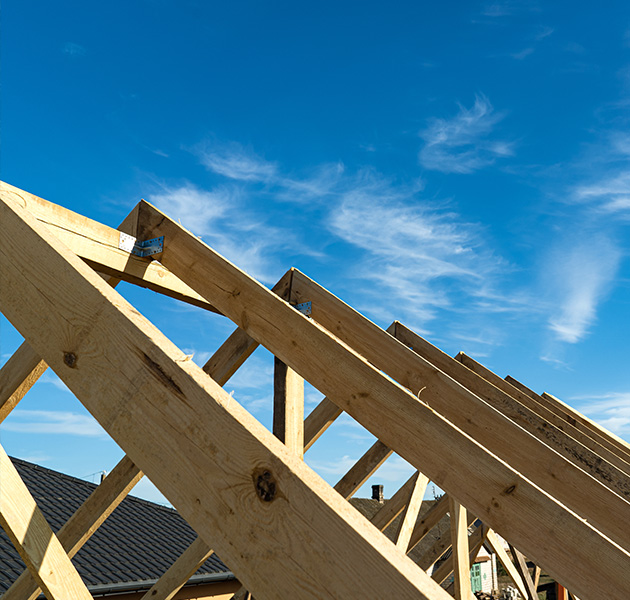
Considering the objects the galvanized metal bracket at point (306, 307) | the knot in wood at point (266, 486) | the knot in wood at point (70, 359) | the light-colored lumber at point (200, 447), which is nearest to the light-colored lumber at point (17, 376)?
the light-colored lumber at point (200, 447)

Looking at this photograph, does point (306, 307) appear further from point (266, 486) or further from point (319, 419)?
point (266, 486)

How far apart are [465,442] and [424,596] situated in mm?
1546

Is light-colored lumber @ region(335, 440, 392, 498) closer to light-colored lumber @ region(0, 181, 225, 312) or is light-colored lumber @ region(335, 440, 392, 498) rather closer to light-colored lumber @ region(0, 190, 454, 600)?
light-colored lumber @ region(0, 181, 225, 312)

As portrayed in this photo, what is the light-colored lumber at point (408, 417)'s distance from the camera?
216 cm

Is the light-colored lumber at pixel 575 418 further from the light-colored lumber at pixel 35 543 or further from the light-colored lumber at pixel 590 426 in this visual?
the light-colored lumber at pixel 35 543

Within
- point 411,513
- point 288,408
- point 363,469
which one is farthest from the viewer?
point 363,469

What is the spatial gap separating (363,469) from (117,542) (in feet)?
17.0

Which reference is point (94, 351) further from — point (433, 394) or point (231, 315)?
point (433, 394)

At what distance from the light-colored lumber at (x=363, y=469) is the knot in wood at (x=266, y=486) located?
15.4 ft

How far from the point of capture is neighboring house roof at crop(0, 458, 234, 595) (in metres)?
7.21

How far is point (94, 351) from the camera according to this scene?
1.54 metres

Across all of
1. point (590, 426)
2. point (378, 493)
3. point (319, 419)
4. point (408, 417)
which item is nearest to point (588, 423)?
point (590, 426)

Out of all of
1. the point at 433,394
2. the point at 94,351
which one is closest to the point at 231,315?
the point at 433,394

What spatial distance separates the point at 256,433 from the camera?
4.23 feet
